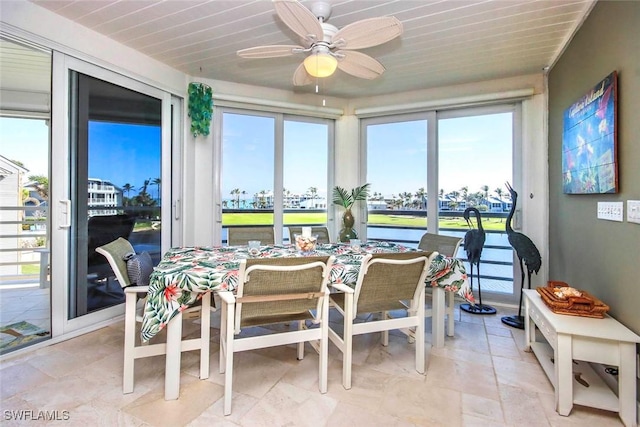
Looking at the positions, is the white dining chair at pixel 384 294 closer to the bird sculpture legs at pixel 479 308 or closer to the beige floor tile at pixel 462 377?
the beige floor tile at pixel 462 377

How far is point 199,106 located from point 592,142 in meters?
3.46

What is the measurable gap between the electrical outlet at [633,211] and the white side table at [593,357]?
569 millimetres

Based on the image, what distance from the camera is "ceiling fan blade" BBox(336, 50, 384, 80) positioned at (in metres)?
2.11

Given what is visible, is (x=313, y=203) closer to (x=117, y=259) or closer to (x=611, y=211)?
(x=117, y=259)

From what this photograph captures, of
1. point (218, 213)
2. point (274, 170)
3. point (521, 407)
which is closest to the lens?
point (521, 407)

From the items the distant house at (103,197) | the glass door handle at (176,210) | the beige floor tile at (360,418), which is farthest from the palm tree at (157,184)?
the beige floor tile at (360,418)

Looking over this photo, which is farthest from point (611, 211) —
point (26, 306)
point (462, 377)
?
point (26, 306)

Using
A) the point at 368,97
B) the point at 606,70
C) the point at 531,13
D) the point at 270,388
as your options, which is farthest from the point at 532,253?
the point at 368,97

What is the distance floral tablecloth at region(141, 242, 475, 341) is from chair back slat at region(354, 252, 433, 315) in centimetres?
12

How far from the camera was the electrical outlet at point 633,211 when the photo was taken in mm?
1581

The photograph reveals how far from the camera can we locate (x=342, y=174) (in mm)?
4160

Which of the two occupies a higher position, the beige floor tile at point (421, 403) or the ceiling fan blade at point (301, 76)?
the ceiling fan blade at point (301, 76)

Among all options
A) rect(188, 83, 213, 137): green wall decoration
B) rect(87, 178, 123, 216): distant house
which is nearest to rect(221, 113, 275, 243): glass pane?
rect(188, 83, 213, 137): green wall decoration

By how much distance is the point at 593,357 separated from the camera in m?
1.54
